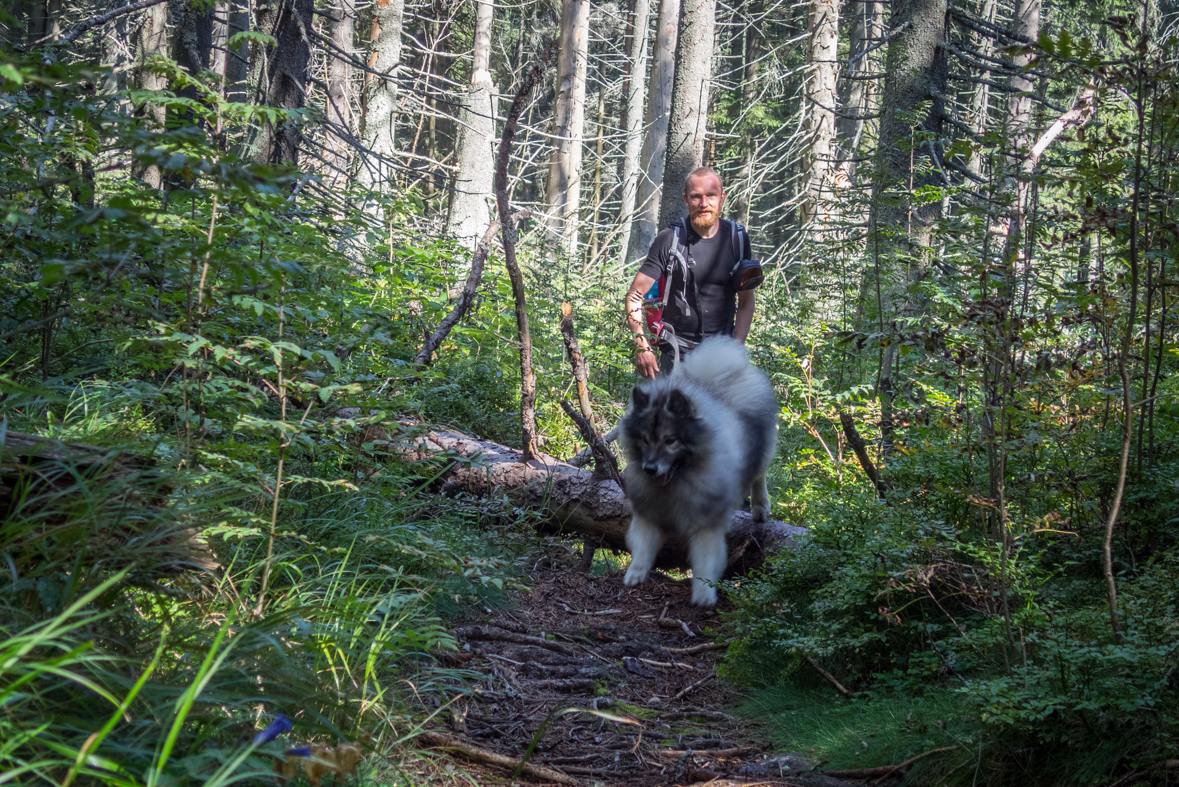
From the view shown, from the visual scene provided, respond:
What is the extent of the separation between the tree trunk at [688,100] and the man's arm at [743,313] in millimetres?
3232

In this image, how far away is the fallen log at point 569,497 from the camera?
217 inches

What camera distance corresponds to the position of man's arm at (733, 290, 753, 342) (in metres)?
5.85

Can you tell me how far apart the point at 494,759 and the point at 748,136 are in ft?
71.7

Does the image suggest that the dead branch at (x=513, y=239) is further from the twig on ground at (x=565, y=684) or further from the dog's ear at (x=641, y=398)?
the twig on ground at (x=565, y=684)

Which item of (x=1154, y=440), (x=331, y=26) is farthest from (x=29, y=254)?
(x=331, y=26)

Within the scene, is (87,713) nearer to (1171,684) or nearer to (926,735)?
(926,735)

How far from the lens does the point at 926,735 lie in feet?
8.95

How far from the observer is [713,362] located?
552 centimetres

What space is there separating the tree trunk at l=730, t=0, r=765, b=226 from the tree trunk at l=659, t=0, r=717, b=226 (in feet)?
10.5

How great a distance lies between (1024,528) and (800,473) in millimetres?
4069

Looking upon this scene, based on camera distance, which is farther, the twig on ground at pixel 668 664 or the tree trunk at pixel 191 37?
the tree trunk at pixel 191 37

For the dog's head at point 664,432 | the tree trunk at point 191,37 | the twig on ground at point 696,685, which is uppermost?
the tree trunk at point 191,37

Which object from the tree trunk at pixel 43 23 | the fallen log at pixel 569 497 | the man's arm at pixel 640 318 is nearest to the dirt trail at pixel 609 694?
the fallen log at pixel 569 497

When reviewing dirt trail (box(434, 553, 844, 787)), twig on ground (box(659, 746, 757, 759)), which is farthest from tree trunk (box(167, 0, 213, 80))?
twig on ground (box(659, 746, 757, 759))
